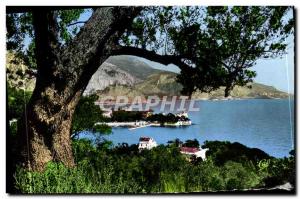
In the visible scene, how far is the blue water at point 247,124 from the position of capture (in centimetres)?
872

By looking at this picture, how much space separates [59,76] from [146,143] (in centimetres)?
134

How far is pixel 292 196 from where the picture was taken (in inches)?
345

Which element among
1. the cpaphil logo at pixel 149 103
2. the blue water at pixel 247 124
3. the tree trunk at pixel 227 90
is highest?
the tree trunk at pixel 227 90

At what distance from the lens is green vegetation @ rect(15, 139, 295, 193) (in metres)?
8.88

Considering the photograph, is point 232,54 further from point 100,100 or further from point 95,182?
point 95,182

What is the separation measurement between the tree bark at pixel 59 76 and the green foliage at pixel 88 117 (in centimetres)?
9

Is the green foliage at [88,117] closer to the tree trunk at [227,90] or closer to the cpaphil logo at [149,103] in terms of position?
the cpaphil logo at [149,103]

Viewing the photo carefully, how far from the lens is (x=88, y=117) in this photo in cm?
916

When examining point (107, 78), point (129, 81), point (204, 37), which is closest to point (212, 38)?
point (204, 37)

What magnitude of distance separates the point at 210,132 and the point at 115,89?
50.0 inches

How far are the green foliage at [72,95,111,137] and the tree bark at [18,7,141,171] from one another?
0.29 feet

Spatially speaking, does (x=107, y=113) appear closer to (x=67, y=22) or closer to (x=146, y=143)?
(x=146, y=143)

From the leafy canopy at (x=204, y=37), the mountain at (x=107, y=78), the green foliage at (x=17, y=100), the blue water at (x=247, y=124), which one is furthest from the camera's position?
the green foliage at (x=17, y=100)

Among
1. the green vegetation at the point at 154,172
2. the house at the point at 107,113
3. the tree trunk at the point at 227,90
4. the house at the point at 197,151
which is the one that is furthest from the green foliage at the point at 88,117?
the tree trunk at the point at 227,90
